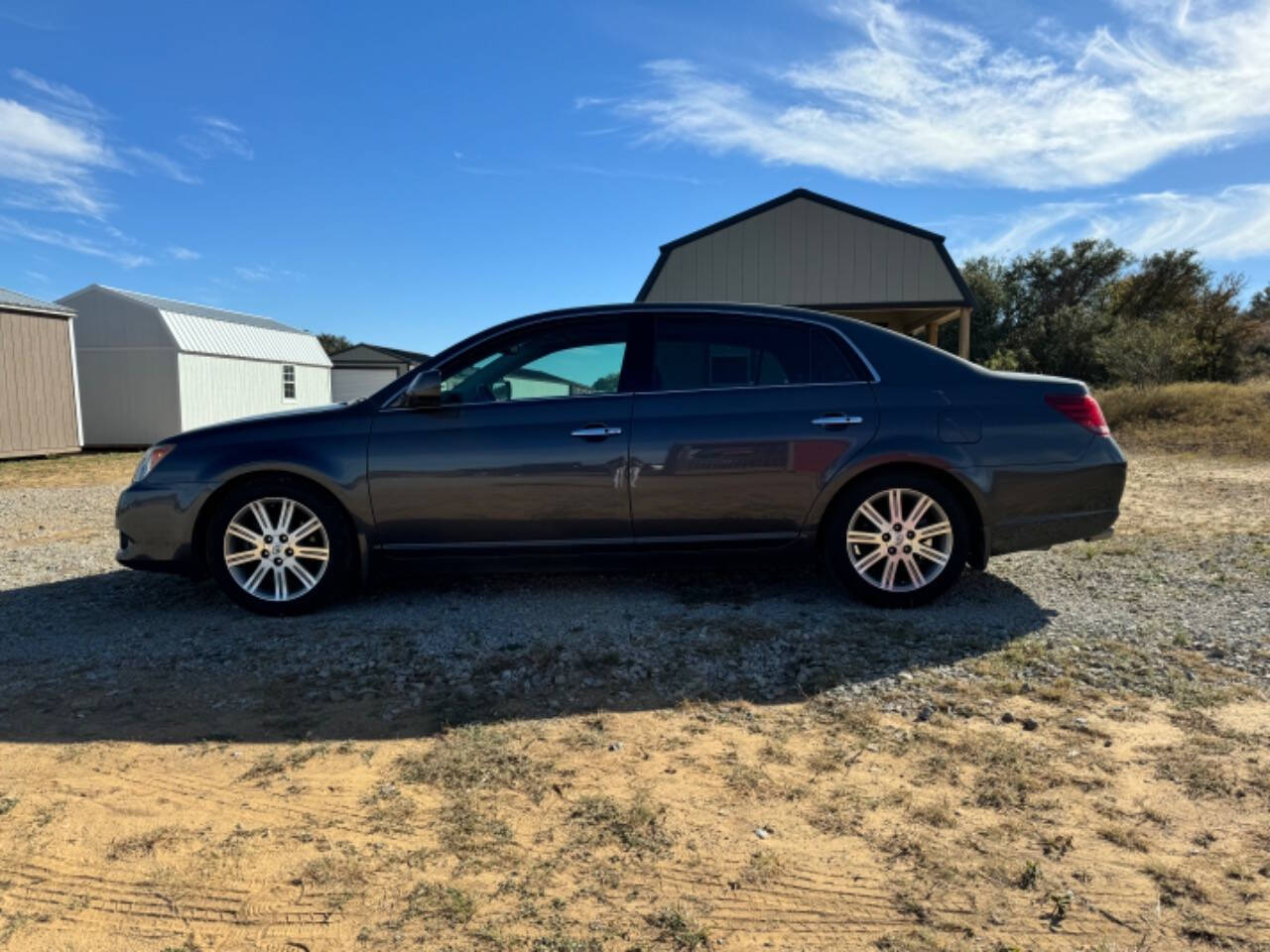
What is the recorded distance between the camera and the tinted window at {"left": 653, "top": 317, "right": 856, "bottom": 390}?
169 inches

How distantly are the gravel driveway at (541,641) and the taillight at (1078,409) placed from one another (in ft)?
3.25

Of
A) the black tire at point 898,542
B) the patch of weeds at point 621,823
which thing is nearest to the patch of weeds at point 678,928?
the patch of weeds at point 621,823

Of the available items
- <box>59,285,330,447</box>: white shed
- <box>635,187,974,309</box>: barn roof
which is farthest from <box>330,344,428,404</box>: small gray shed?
<box>635,187,974,309</box>: barn roof

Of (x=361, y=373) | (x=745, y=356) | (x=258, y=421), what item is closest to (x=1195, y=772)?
(x=745, y=356)

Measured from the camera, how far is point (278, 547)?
4258 mm

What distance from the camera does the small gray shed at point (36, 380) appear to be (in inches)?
656

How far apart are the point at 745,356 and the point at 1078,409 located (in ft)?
5.87

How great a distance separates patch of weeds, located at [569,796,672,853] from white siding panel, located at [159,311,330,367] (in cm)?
2239

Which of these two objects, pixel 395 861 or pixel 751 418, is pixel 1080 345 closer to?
pixel 751 418

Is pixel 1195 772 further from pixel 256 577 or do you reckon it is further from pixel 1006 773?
pixel 256 577

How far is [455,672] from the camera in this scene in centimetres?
350

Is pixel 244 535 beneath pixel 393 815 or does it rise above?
above

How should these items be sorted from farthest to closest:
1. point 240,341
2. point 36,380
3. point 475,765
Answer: point 240,341, point 36,380, point 475,765

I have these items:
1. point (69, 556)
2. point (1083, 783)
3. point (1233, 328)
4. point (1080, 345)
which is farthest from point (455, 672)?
point (1080, 345)
